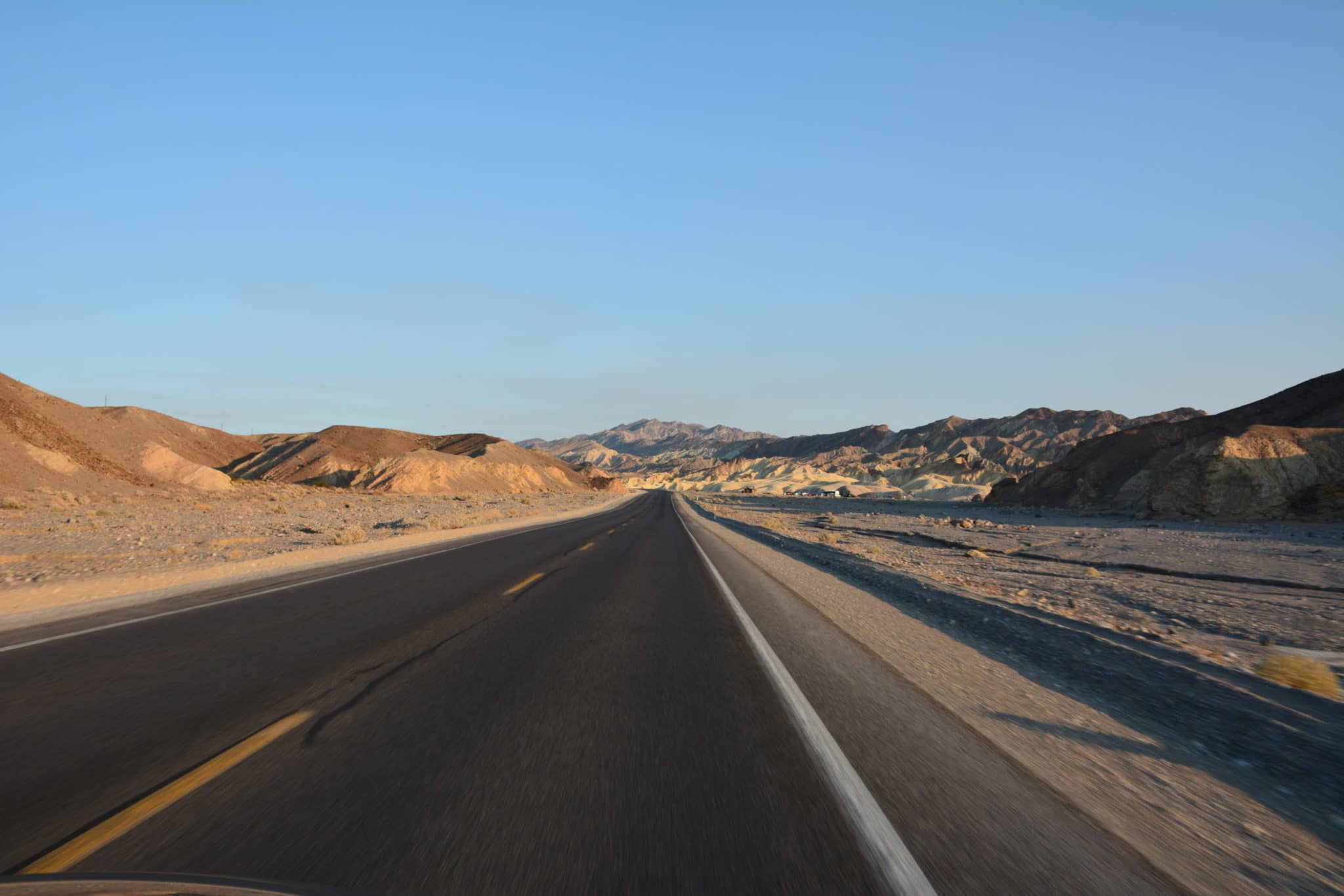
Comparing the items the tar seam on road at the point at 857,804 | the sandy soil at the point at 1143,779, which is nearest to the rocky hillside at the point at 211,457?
the tar seam on road at the point at 857,804

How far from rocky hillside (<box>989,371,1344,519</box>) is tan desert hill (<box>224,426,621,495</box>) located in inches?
2403

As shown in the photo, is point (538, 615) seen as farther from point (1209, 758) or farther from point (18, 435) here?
point (18, 435)

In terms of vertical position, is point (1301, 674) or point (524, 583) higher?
point (524, 583)

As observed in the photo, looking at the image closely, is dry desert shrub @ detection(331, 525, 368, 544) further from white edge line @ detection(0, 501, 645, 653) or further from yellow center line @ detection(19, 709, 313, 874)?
yellow center line @ detection(19, 709, 313, 874)

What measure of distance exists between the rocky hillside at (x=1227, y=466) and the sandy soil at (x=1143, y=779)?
3823 centimetres

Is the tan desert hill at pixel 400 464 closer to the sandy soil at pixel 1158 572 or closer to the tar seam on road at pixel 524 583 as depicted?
the sandy soil at pixel 1158 572

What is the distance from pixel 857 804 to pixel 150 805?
345 cm

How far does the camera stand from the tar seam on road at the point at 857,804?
2.83 meters

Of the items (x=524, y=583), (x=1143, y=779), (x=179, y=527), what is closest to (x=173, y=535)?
(x=179, y=527)

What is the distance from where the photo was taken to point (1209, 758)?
186 inches

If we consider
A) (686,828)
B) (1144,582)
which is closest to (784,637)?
(686,828)

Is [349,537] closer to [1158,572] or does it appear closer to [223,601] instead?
[223,601]

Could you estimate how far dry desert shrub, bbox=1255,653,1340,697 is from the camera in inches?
250

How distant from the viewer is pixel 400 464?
76.7 meters
